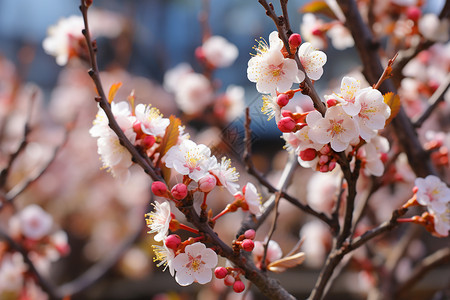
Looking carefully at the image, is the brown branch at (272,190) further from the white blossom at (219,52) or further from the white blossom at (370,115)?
the white blossom at (219,52)

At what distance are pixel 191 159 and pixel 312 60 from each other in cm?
26

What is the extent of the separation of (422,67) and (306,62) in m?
1.38

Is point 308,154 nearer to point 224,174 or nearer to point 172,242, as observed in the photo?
point 224,174

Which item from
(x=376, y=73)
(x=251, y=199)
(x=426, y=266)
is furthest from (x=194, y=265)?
(x=426, y=266)

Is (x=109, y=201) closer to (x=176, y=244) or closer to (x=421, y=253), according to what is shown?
(x=421, y=253)

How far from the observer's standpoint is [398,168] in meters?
1.33

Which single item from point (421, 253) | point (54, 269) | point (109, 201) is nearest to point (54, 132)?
point (109, 201)

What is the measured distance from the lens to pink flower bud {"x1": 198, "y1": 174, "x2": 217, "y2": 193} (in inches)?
28.5

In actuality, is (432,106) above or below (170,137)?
below

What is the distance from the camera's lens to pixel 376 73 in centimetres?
113

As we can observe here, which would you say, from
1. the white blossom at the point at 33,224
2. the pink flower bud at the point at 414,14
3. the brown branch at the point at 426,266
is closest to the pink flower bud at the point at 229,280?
the brown branch at the point at 426,266

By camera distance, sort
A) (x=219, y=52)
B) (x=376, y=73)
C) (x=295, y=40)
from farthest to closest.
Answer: (x=219, y=52), (x=376, y=73), (x=295, y=40)

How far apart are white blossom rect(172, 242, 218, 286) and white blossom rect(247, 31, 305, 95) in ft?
0.95

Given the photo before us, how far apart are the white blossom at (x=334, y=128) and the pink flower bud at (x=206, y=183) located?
181 millimetres
